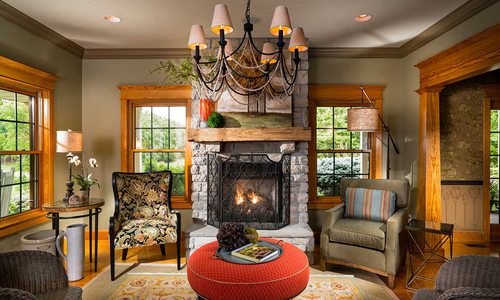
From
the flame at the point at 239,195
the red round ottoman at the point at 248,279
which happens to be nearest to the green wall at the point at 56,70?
the flame at the point at 239,195

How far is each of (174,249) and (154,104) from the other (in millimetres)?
1997

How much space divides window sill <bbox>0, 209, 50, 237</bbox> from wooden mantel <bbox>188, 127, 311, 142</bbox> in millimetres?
2045

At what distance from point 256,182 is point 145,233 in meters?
1.39

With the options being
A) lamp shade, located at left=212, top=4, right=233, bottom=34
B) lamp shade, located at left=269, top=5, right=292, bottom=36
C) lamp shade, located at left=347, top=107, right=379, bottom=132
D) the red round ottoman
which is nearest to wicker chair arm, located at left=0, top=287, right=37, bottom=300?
the red round ottoman

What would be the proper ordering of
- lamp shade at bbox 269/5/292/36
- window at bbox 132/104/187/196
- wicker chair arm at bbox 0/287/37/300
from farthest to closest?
window at bbox 132/104/187/196
lamp shade at bbox 269/5/292/36
wicker chair arm at bbox 0/287/37/300

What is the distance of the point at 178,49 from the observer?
4.25 m

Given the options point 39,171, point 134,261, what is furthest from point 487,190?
point 39,171

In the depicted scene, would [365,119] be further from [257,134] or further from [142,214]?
[142,214]

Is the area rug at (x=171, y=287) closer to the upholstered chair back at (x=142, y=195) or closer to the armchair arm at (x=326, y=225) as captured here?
the armchair arm at (x=326, y=225)

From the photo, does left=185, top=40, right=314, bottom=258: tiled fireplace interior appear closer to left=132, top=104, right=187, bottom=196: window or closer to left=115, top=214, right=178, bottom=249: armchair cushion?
left=115, top=214, right=178, bottom=249: armchair cushion

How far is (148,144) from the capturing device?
14.5ft

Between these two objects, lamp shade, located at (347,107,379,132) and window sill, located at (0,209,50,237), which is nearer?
window sill, located at (0,209,50,237)

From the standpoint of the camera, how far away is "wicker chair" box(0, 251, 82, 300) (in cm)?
163

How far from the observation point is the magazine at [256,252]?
2.13m
